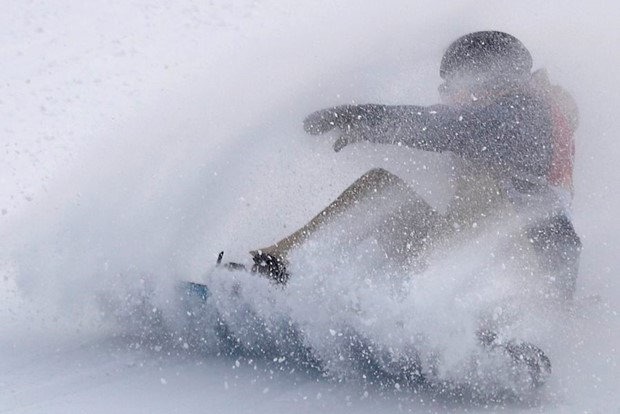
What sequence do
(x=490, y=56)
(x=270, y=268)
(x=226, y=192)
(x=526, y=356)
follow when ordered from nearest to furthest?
1. (x=526, y=356)
2. (x=270, y=268)
3. (x=490, y=56)
4. (x=226, y=192)

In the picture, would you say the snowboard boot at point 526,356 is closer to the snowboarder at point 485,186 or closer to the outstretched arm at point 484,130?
the snowboarder at point 485,186

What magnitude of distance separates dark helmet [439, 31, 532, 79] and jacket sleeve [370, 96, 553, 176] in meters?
0.31

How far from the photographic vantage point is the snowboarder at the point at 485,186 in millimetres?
2873

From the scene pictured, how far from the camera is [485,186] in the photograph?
9.73 ft

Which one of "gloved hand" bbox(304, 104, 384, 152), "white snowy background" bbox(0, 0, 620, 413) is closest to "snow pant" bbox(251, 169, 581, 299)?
"white snowy background" bbox(0, 0, 620, 413)

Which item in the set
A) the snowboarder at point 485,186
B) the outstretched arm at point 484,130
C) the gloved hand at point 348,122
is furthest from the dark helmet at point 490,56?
the gloved hand at point 348,122

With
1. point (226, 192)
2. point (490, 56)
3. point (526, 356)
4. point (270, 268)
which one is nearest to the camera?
point (526, 356)

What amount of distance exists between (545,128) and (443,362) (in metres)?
1.01

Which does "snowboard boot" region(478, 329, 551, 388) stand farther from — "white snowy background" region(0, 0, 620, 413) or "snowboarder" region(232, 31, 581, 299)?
"snowboarder" region(232, 31, 581, 299)

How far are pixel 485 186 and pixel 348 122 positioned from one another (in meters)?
0.65

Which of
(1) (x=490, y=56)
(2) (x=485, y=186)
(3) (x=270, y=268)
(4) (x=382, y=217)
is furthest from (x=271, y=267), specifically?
(1) (x=490, y=56)

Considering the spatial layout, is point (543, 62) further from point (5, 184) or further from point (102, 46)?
point (102, 46)

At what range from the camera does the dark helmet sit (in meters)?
3.30

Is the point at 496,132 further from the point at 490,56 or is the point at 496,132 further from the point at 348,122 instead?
the point at 348,122
